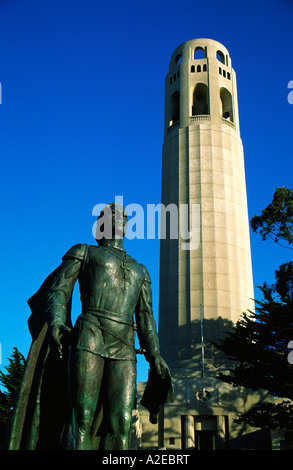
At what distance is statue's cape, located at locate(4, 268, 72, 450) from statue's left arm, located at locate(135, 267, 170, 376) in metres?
0.90

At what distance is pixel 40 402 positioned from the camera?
182 inches

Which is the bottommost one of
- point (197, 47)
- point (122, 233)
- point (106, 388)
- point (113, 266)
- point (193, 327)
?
point (106, 388)

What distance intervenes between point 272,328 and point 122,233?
844 inches

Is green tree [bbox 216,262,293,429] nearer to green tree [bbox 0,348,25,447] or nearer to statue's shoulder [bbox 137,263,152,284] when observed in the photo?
green tree [bbox 0,348,25,447]

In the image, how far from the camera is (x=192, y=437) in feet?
102

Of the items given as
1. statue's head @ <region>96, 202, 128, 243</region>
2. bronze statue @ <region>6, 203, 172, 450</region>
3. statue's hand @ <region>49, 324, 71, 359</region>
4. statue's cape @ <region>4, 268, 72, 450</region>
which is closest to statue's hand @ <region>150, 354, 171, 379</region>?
bronze statue @ <region>6, 203, 172, 450</region>

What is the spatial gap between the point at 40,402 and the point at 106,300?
1164mm

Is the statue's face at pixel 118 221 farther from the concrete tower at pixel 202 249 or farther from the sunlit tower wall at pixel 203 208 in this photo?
the sunlit tower wall at pixel 203 208

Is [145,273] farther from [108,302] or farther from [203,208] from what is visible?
[203,208]

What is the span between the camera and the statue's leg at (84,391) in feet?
14.1

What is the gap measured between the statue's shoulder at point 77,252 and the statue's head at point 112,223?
0.40 meters

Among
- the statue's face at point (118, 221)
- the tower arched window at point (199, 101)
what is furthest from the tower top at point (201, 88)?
the statue's face at point (118, 221)

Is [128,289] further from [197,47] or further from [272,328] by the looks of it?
[197,47]
